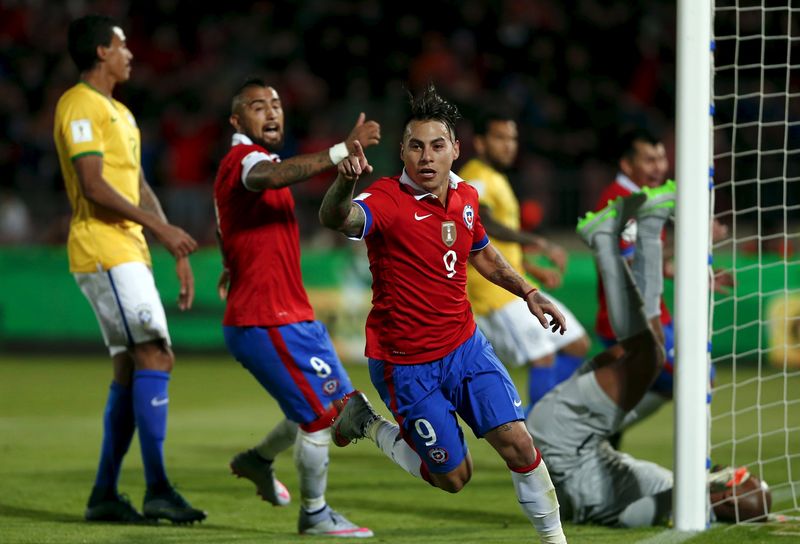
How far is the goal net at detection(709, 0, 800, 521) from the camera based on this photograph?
29.5 feet

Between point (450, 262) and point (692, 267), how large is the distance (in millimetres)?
1365

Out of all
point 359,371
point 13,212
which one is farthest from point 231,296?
point 13,212

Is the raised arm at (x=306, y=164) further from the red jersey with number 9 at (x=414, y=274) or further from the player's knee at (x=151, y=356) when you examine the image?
the player's knee at (x=151, y=356)

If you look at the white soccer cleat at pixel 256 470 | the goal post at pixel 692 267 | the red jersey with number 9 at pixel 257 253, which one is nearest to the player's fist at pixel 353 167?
the red jersey with number 9 at pixel 257 253

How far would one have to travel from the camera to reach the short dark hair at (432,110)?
494 centimetres

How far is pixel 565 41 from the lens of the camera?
57.9ft

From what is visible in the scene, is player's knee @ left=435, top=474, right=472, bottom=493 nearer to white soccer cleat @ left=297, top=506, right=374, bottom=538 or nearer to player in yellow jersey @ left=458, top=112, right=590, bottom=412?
white soccer cleat @ left=297, top=506, right=374, bottom=538

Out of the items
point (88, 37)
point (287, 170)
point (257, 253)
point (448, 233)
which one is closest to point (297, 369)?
point (257, 253)

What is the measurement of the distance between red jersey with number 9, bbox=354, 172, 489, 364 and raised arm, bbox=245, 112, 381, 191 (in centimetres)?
21

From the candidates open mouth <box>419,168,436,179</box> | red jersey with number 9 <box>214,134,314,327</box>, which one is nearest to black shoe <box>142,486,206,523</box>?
red jersey with number 9 <box>214,134,314,327</box>

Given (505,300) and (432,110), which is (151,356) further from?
(505,300)

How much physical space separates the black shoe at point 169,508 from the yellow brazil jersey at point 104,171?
3.84 ft

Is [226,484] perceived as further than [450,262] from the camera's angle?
Yes

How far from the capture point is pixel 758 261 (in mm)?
9039
